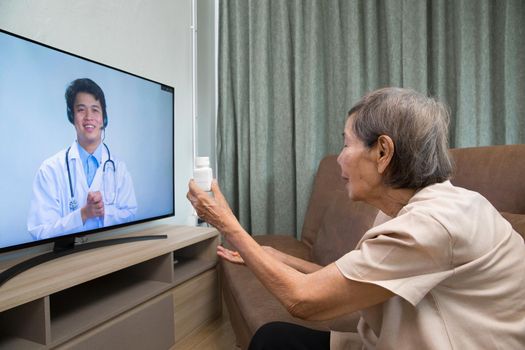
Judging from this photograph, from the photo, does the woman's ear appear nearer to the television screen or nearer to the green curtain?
the television screen

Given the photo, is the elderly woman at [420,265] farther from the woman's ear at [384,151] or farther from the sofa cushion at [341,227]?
the sofa cushion at [341,227]

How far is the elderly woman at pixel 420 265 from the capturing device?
0.59 metres

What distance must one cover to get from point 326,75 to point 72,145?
5.22 ft

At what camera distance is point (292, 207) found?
2.31 metres

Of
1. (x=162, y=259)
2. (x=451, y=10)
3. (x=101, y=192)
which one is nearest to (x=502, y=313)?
(x=162, y=259)

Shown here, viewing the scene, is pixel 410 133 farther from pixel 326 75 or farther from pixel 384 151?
pixel 326 75

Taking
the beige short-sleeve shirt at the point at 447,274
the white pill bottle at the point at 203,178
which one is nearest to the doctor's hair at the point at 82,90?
the white pill bottle at the point at 203,178

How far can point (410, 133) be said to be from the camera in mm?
722

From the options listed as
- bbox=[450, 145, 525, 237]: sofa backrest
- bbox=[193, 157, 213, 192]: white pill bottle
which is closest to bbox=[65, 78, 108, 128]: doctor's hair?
bbox=[193, 157, 213, 192]: white pill bottle

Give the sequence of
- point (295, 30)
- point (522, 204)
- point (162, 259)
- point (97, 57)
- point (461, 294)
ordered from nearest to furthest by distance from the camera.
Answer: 1. point (461, 294)
2. point (522, 204)
3. point (162, 259)
4. point (97, 57)
5. point (295, 30)

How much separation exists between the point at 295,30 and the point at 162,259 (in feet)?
5.45

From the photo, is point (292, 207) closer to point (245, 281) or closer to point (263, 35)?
point (245, 281)

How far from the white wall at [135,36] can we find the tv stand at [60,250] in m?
0.74

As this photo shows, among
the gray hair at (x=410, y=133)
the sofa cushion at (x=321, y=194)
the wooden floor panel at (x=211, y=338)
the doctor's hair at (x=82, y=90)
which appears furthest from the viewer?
the sofa cushion at (x=321, y=194)
